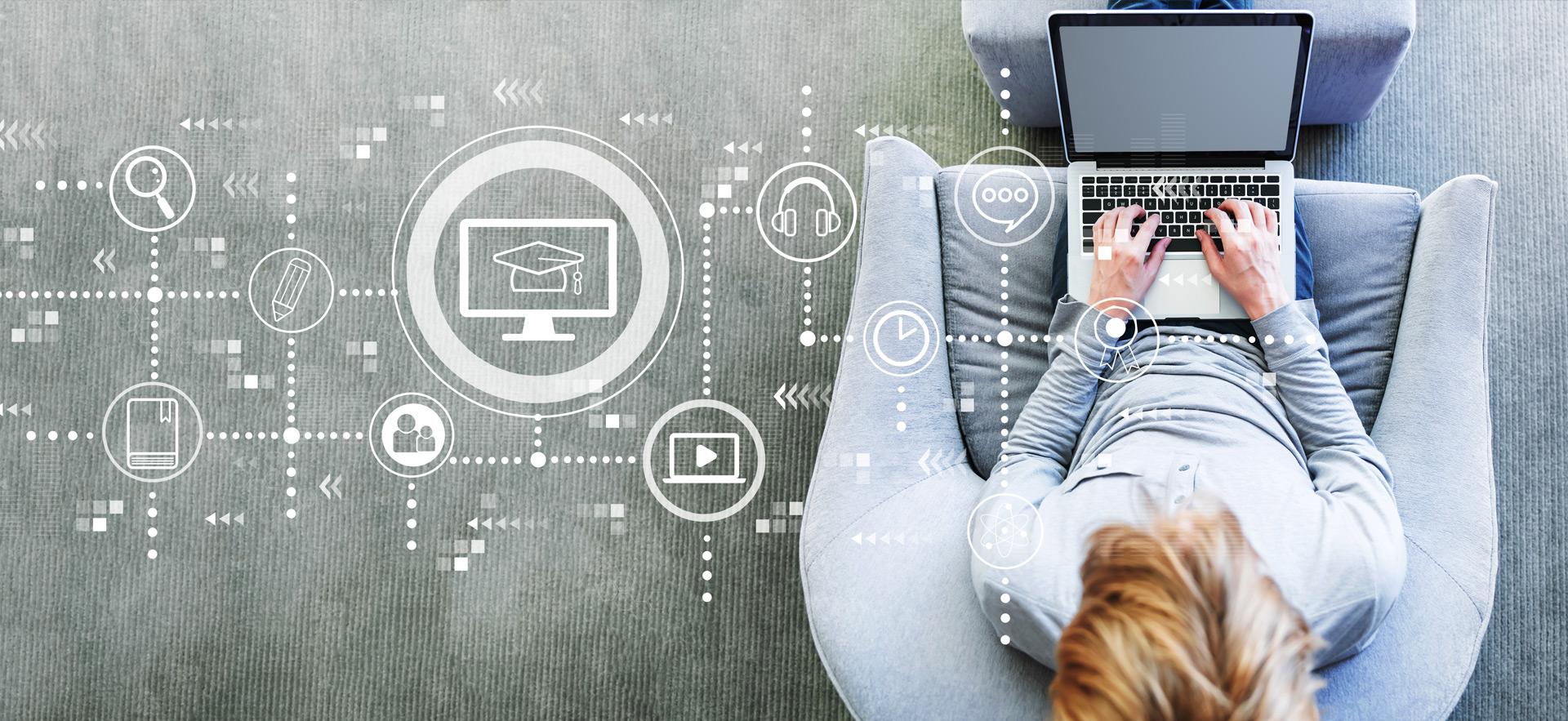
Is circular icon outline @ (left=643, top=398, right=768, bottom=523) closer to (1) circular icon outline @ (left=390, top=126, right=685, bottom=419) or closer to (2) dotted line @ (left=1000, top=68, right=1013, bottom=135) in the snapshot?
(1) circular icon outline @ (left=390, top=126, right=685, bottom=419)

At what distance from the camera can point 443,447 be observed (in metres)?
1.59

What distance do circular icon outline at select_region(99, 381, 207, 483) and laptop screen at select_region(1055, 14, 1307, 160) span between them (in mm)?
1475

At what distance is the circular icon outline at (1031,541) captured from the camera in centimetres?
105

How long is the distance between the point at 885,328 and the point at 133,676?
4.47ft

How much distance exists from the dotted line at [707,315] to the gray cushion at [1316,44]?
1.72ft

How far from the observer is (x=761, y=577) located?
1537 mm

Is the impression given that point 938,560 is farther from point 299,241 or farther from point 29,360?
point 29,360

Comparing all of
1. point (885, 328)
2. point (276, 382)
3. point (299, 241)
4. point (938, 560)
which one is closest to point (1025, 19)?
point (885, 328)

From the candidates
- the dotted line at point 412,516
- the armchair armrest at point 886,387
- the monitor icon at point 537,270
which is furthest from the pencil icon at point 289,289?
the armchair armrest at point 886,387

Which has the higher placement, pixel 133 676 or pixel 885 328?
pixel 885 328

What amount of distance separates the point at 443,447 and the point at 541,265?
35 cm

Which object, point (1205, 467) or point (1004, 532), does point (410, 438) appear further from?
point (1205, 467)

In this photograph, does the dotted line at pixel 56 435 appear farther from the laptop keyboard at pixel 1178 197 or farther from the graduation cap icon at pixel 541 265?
Answer: the laptop keyboard at pixel 1178 197

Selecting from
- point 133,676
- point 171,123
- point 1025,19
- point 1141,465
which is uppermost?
point 1025,19
